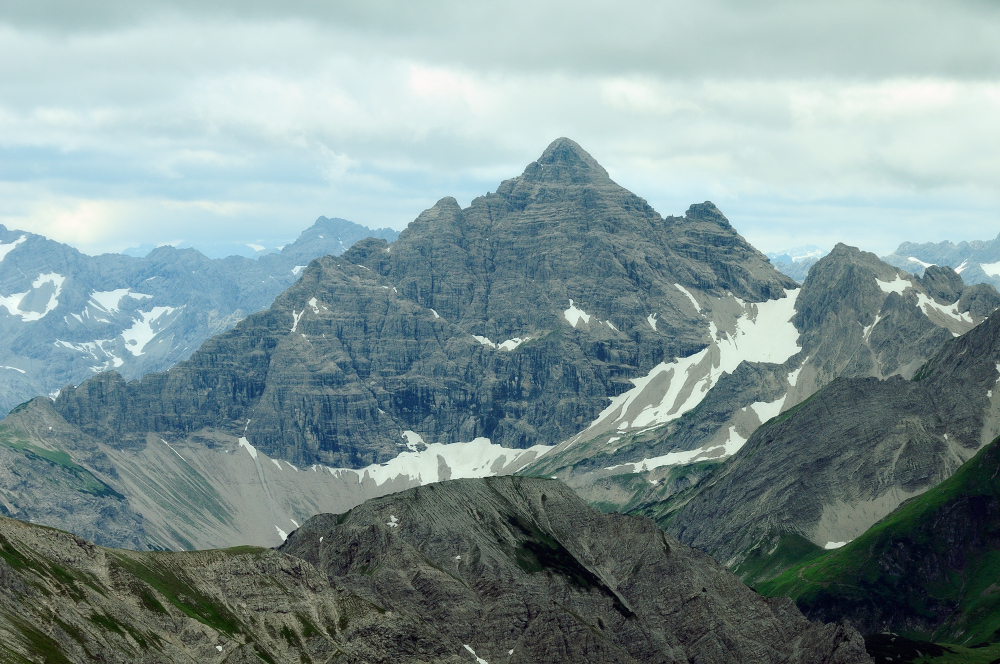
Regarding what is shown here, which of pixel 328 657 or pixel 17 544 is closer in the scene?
pixel 17 544

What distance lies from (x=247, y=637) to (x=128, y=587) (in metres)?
19.4

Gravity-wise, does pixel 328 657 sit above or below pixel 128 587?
below

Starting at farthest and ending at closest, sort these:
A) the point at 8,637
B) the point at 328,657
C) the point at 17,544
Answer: the point at 328,657 → the point at 17,544 → the point at 8,637

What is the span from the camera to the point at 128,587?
7485 inches

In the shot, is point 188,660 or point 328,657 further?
point 328,657

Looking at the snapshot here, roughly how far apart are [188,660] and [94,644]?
14.2 metres

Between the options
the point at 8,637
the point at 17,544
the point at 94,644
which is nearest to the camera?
the point at 8,637

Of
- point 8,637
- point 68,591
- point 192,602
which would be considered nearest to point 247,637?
point 192,602

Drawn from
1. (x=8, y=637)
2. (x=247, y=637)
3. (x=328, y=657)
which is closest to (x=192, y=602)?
(x=247, y=637)

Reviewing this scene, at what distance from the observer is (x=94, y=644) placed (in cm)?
16975

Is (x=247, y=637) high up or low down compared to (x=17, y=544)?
down

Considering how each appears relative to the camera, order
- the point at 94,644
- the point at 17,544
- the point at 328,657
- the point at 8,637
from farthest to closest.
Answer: the point at 328,657, the point at 17,544, the point at 94,644, the point at 8,637

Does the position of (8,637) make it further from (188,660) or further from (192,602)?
(192,602)

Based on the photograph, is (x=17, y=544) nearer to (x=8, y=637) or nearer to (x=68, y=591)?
(x=68, y=591)
